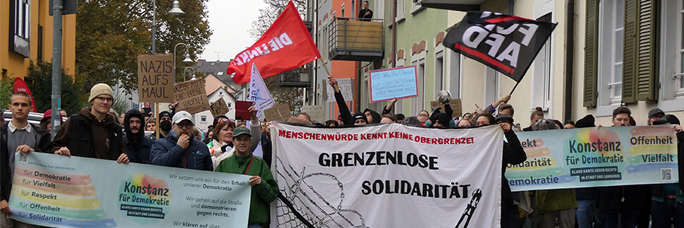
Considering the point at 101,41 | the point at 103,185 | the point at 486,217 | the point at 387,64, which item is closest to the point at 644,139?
the point at 486,217

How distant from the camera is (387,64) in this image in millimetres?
26703

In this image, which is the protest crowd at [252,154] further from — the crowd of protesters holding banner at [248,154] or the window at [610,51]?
the window at [610,51]

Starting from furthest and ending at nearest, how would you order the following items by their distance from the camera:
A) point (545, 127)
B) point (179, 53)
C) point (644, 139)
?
point (179, 53) < point (545, 127) < point (644, 139)

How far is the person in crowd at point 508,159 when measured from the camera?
8031 mm

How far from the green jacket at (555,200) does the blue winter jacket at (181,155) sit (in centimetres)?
347

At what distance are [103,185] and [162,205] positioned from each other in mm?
537

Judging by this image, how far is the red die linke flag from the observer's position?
891 cm

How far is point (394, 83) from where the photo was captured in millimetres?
15938

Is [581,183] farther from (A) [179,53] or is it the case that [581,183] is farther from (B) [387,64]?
(A) [179,53]

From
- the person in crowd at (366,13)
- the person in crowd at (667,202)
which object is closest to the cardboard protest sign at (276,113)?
the person in crowd at (667,202)

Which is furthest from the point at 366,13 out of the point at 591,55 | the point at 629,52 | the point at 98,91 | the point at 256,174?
the point at 98,91

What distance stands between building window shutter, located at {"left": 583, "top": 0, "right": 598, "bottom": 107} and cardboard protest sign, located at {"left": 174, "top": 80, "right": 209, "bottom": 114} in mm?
6632

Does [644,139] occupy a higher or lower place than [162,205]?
higher

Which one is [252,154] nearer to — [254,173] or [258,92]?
[254,173]
